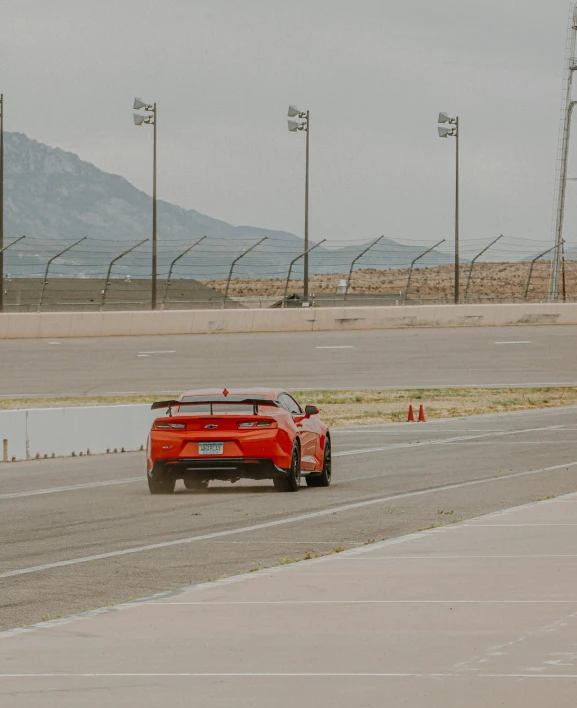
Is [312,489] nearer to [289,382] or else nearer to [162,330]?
[289,382]

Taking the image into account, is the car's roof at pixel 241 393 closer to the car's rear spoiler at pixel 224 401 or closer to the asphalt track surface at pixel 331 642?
the car's rear spoiler at pixel 224 401

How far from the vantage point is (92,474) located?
21.6 m

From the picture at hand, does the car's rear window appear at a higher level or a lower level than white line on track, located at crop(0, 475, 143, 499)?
higher

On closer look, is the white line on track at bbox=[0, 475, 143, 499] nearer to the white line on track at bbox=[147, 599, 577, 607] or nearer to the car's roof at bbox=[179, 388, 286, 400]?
the car's roof at bbox=[179, 388, 286, 400]

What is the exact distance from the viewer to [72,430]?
84.2 feet

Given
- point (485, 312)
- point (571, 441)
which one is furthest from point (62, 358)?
point (571, 441)

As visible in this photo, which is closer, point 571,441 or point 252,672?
point 252,672

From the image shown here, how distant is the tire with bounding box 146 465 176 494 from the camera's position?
1812 centimetres

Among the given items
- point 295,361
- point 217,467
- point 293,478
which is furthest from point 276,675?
point 295,361

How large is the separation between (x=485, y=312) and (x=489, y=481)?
35.1 metres

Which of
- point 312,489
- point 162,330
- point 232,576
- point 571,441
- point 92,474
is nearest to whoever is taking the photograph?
point 232,576

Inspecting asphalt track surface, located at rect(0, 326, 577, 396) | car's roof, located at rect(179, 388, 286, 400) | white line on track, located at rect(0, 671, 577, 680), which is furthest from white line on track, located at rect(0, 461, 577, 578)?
asphalt track surface, located at rect(0, 326, 577, 396)

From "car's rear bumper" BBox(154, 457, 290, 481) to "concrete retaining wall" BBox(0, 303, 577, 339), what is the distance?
1255 inches

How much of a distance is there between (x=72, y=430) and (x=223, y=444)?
8.12 m
